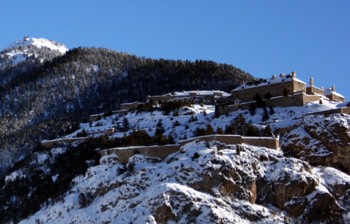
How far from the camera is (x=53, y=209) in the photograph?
8506 cm

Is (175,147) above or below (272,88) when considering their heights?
below

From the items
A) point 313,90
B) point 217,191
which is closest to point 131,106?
point 313,90

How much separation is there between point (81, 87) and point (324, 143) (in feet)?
314

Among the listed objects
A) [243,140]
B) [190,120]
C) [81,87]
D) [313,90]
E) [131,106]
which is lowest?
[243,140]

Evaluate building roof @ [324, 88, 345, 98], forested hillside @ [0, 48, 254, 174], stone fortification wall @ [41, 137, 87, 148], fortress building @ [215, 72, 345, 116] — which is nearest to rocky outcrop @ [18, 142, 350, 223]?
fortress building @ [215, 72, 345, 116]

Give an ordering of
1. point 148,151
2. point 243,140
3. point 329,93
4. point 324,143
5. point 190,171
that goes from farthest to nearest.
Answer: point 329,93
point 148,151
point 324,143
point 243,140
point 190,171

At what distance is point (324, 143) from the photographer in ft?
275

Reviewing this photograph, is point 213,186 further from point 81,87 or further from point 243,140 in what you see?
point 81,87

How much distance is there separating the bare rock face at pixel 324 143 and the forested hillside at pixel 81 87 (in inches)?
2218

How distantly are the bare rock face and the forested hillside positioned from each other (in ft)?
185

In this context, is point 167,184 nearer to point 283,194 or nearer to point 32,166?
point 283,194

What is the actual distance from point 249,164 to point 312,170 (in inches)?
284

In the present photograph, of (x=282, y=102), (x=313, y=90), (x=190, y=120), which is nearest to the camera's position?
(x=282, y=102)

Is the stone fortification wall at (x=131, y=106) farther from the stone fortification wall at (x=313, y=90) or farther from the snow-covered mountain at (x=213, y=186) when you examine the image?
the stone fortification wall at (x=313, y=90)
